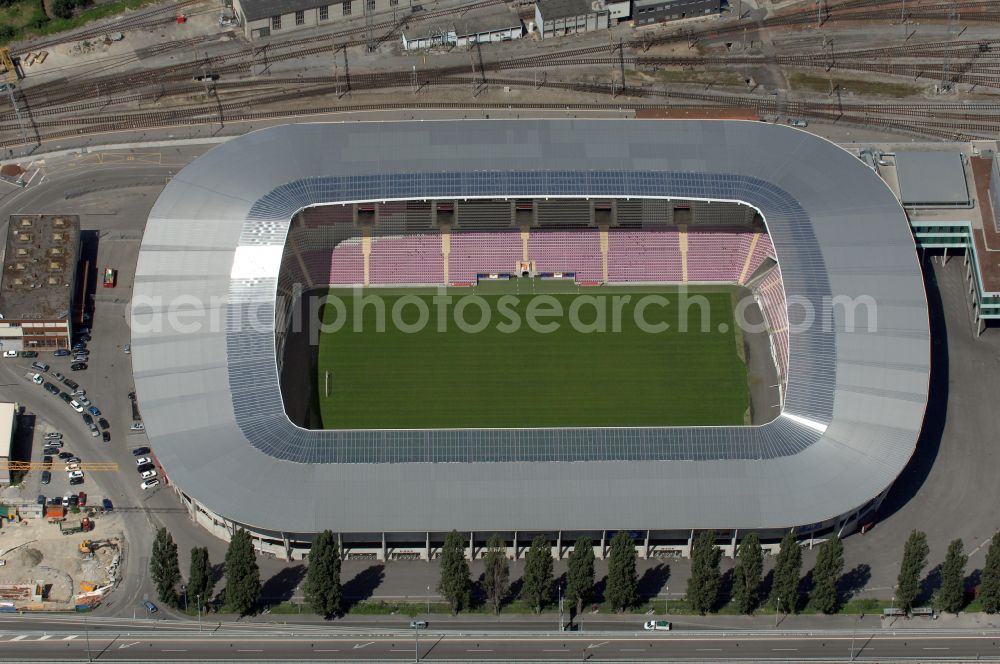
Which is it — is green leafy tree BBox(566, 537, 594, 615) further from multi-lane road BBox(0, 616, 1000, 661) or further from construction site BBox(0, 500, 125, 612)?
construction site BBox(0, 500, 125, 612)

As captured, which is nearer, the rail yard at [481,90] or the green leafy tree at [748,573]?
the green leafy tree at [748,573]

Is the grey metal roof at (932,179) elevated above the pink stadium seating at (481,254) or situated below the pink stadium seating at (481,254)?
above

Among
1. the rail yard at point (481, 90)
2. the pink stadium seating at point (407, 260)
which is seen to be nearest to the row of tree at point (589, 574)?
the pink stadium seating at point (407, 260)

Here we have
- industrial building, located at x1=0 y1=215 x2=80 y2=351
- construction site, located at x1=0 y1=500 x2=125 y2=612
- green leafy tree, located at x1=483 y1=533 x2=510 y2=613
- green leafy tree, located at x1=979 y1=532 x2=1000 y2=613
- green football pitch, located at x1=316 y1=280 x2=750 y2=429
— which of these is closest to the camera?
green leafy tree, located at x1=483 y1=533 x2=510 y2=613

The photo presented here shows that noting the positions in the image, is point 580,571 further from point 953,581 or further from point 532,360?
point 953,581

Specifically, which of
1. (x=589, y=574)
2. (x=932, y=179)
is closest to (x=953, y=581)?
(x=589, y=574)

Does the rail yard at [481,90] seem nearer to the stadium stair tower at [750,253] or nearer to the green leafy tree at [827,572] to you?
the stadium stair tower at [750,253]

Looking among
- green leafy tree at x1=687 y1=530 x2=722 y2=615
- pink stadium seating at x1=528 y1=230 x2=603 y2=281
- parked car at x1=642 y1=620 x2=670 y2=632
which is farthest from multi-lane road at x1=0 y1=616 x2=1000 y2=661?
pink stadium seating at x1=528 y1=230 x2=603 y2=281
